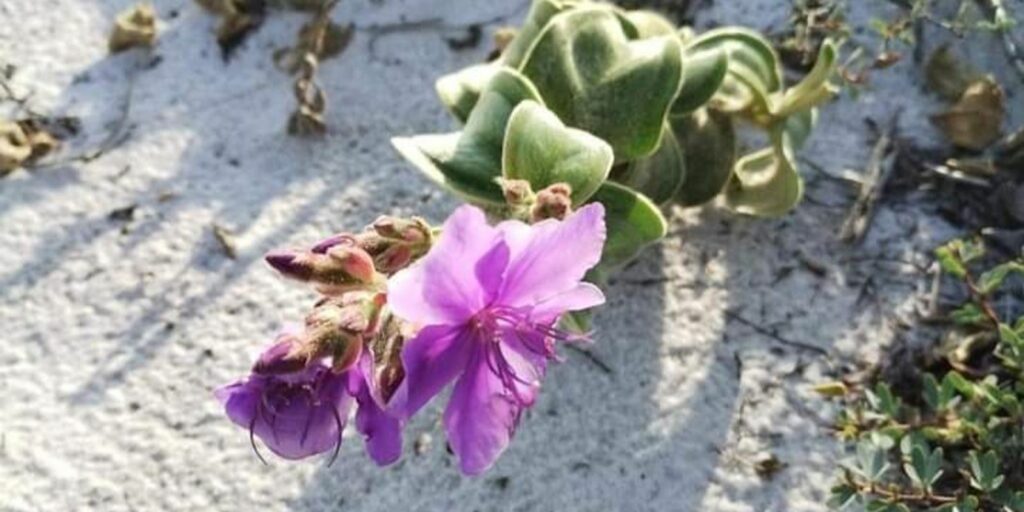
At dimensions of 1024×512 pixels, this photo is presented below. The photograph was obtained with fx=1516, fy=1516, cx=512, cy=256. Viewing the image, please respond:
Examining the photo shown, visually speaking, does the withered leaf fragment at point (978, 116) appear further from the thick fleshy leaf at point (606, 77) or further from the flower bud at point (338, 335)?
the flower bud at point (338, 335)

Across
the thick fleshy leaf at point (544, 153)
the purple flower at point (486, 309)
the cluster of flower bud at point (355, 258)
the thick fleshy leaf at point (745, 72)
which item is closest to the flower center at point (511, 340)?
the purple flower at point (486, 309)

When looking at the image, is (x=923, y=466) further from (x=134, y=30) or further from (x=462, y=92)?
(x=134, y=30)

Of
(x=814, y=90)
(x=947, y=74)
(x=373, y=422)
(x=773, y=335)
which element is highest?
(x=373, y=422)

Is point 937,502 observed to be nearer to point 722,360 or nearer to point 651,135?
point 722,360

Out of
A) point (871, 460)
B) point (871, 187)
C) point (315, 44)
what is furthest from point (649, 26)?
point (871, 460)

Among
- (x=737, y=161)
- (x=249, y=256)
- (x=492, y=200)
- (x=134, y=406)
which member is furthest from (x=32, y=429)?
(x=737, y=161)

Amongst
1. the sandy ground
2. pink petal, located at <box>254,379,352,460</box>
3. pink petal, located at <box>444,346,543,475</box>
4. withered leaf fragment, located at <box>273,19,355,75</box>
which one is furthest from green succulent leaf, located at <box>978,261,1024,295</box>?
withered leaf fragment, located at <box>273,19,355,75</box>
